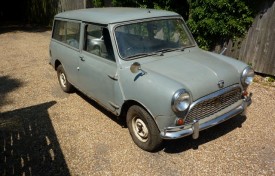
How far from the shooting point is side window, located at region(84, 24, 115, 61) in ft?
14.8

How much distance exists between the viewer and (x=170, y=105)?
3584mm

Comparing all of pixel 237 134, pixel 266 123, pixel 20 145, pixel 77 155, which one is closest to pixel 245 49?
pixel 266 123

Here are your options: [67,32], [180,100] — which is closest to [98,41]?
[67,32]

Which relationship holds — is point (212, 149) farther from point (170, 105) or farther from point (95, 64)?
point (95, 64)

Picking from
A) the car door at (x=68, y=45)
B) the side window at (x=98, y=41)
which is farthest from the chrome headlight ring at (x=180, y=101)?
the car door at (x=68, y=45)

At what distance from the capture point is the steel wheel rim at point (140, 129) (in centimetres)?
415

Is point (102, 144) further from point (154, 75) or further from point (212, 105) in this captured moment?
point (212, 105)

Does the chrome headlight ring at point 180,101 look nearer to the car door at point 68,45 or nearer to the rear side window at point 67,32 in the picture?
the car door at point 68,45

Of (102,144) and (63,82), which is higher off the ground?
(63,82)

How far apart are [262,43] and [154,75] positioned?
447cm

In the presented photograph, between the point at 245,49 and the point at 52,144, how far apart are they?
5561mm

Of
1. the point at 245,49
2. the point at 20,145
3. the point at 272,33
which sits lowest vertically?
the point at 20,145

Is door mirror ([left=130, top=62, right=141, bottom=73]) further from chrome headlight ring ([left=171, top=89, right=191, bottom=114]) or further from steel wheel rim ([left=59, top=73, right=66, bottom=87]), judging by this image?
steel wheel rim ([left=59, top=73, right=66, bottom=87])

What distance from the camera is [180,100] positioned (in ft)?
11.8
